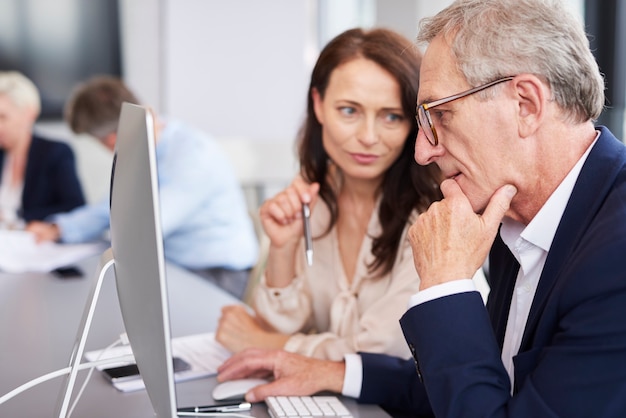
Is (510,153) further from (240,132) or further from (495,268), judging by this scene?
(240,132)

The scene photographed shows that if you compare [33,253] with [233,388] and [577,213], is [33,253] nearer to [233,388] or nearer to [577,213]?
[233,388]

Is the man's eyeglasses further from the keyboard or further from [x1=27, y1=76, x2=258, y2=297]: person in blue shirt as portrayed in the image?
[x1=27, y1=76, x2=258, y2=297]: person in blue shirt

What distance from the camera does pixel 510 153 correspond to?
1144 mm

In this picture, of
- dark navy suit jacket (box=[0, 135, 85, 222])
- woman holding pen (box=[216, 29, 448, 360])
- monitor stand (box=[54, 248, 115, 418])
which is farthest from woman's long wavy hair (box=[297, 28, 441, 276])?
dark navy suit jacket (box=[0, 135, 85, 222])

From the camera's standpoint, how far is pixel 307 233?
1.78 meters

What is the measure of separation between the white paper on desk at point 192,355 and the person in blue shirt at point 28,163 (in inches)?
90.4

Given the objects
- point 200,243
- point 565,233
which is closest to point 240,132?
point 200,243

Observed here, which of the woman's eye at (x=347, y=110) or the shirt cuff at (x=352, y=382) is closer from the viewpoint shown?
the shirt cuff at (x=352, y=382)

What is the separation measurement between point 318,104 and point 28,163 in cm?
260

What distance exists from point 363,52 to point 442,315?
0.84 metres

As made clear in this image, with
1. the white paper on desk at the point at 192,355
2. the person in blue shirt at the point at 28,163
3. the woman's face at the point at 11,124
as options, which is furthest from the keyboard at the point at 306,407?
the woman's face at the point at 11,124

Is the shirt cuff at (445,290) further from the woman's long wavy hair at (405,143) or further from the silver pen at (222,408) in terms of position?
the woman's long wavy hair at (405,143)

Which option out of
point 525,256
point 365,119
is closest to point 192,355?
point 365,119

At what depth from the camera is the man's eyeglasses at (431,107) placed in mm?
1118
